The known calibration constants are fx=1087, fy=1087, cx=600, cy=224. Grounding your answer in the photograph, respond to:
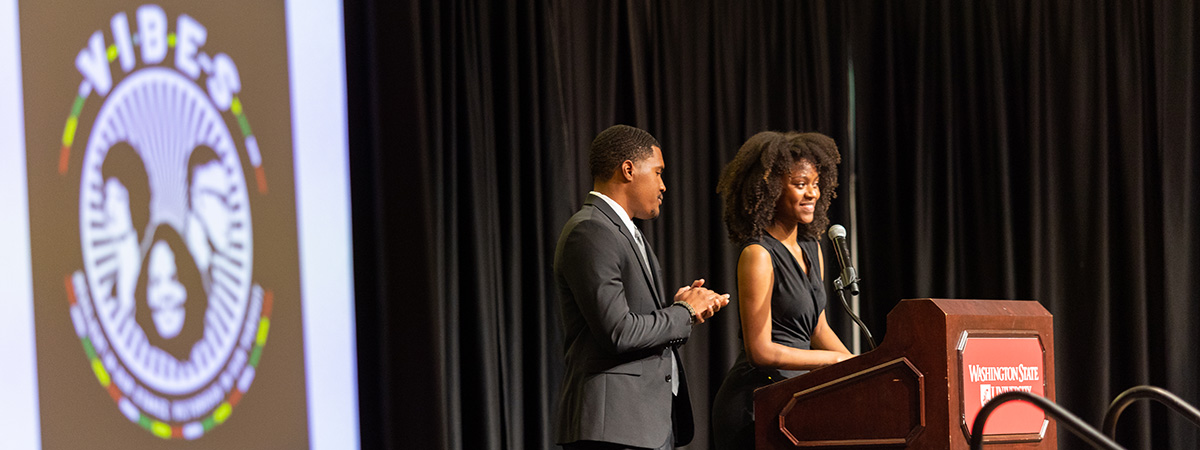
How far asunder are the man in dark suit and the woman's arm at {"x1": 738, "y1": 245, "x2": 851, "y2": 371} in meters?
0.11

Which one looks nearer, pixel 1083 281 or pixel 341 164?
pixel 341 164

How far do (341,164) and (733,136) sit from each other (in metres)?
2.46

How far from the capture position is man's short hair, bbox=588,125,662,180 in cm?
291

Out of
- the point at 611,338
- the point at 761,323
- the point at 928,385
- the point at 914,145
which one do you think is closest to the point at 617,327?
the point at 611,338

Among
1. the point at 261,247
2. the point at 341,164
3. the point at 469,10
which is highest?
the point at 469,10

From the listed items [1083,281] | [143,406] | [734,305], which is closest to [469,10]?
[734,305]

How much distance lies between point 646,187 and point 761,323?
476mm

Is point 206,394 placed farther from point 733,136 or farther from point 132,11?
point 733,136

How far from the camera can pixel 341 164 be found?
9.64ft

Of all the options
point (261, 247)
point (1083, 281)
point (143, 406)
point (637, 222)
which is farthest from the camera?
point (1083, 281)

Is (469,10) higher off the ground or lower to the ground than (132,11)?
higher

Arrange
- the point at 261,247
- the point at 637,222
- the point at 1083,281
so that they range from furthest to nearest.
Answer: the point at 1083,281, the point at 637,222, the point at 261,247

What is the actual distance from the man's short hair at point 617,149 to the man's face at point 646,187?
0.02 meters

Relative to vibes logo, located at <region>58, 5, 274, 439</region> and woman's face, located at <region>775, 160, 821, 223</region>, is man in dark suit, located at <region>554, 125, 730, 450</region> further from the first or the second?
vibes logo, located at <region>58, 5, 274, 439</region>
